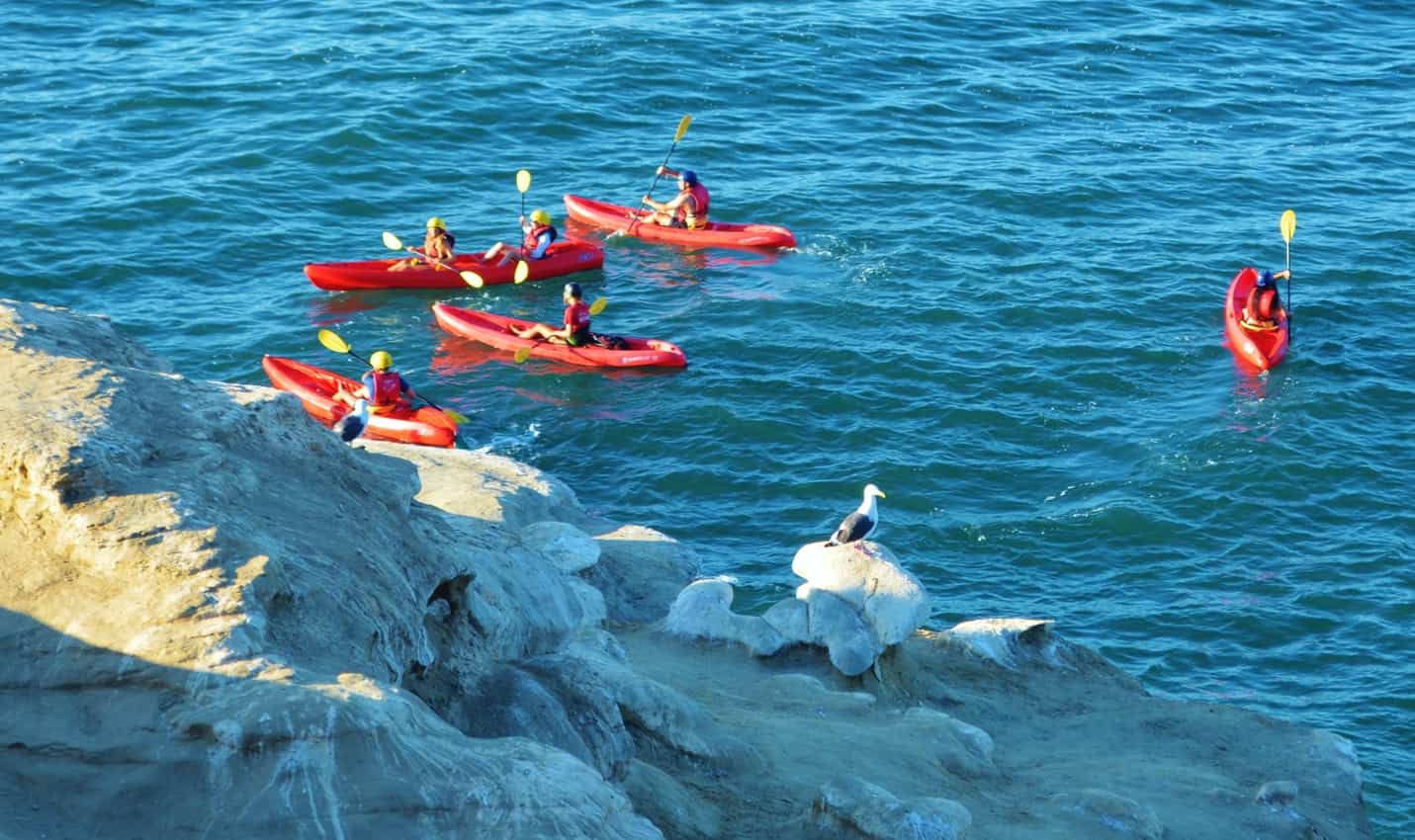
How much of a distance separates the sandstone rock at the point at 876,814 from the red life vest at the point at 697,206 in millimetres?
17297

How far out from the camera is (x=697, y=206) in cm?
2538

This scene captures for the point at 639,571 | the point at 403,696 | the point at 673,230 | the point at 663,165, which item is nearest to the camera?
the point at 403,696

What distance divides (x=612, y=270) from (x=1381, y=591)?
12909 mm

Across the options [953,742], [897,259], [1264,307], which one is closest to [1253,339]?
[1264,307]

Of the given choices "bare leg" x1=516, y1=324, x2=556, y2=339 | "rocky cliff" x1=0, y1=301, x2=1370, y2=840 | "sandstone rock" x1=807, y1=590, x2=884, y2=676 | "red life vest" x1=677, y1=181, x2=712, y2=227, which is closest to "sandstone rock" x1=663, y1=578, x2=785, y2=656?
"rocky cliff" x1=0, y1=301, x2=1370, y2=840

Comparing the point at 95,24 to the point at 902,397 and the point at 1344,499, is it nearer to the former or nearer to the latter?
the point at 902,397

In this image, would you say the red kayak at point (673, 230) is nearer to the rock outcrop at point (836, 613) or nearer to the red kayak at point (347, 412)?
the red kayak at point (347, 412)

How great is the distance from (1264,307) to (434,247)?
11974 mm

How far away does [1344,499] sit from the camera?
1853 cm

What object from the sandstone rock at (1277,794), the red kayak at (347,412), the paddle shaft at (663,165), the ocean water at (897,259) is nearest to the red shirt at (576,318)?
the ocean water at (897,259)

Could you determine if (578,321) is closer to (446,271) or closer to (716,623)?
(446,271)

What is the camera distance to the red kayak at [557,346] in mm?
21516

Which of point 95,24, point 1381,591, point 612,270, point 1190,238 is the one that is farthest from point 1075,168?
point 95,24

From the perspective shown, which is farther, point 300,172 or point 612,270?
point 300,172
